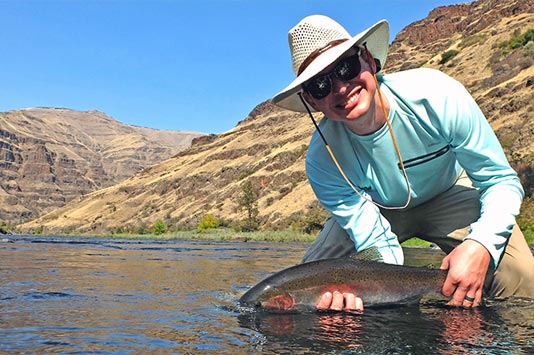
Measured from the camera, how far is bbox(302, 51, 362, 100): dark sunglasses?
13.3ft

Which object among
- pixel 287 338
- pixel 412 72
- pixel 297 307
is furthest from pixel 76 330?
pixel 412 72

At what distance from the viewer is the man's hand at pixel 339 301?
4.40 m

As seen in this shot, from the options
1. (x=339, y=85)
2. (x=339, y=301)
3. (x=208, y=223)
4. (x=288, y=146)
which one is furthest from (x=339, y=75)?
(x=288, y=146)

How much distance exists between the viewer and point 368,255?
15.0 feet

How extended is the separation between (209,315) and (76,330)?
1.11 m

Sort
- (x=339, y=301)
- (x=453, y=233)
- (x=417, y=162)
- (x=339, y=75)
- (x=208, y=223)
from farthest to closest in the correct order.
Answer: (x=208, y=223) → (x=453, y=233) → (x=417, y=162) → (x=339, y=301) → (x=339, y=75)

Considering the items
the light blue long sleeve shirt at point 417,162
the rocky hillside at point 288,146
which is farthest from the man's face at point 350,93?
the rocky hillside at point 288,146

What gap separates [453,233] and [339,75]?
2.34m

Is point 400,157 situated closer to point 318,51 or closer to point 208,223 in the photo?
point 318,51

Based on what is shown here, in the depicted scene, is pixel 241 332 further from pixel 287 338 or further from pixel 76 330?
pixel 76 330

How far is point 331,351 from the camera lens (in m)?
3.14

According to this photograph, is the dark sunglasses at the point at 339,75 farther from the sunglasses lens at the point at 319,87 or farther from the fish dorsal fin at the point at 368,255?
the fish dorsal fin at the point at 368,255

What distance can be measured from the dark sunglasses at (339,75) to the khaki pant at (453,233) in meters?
1.93

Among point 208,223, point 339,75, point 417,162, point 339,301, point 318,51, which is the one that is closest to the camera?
point 339,75
